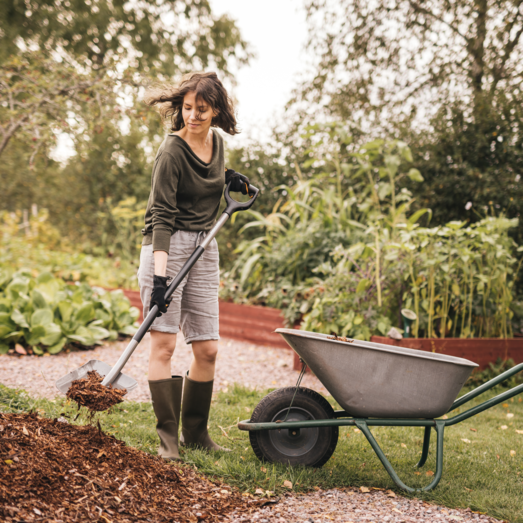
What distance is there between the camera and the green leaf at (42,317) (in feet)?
12.6

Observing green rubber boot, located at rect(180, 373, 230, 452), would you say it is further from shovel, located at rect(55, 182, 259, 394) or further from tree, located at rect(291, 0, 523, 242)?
tree, located at rect(291, 0, 523, 242)

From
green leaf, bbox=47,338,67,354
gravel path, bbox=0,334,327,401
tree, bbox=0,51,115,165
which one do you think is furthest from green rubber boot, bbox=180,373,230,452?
tree, bbox=0,51,115,165

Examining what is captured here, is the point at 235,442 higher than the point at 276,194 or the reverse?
the reverse

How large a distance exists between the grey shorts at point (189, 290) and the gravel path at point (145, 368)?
1053 mm

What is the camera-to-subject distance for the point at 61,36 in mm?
10906

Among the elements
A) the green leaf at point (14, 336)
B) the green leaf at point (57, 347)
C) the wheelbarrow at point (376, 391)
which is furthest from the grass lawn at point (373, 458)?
the green leaf at point (14, 336)

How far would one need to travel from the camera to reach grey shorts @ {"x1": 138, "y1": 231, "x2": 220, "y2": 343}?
2057 mm

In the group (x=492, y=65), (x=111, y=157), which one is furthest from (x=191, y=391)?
(x=111, y=157)

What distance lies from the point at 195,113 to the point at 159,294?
2.47 feet

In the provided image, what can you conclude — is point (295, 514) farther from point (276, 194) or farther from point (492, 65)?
point (492, 65)

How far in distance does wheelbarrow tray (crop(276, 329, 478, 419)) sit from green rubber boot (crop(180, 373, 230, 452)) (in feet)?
1.84

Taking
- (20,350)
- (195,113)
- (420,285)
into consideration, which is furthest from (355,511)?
(20,350)

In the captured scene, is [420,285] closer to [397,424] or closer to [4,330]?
[397,424]

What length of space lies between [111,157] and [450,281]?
6.84 metres
